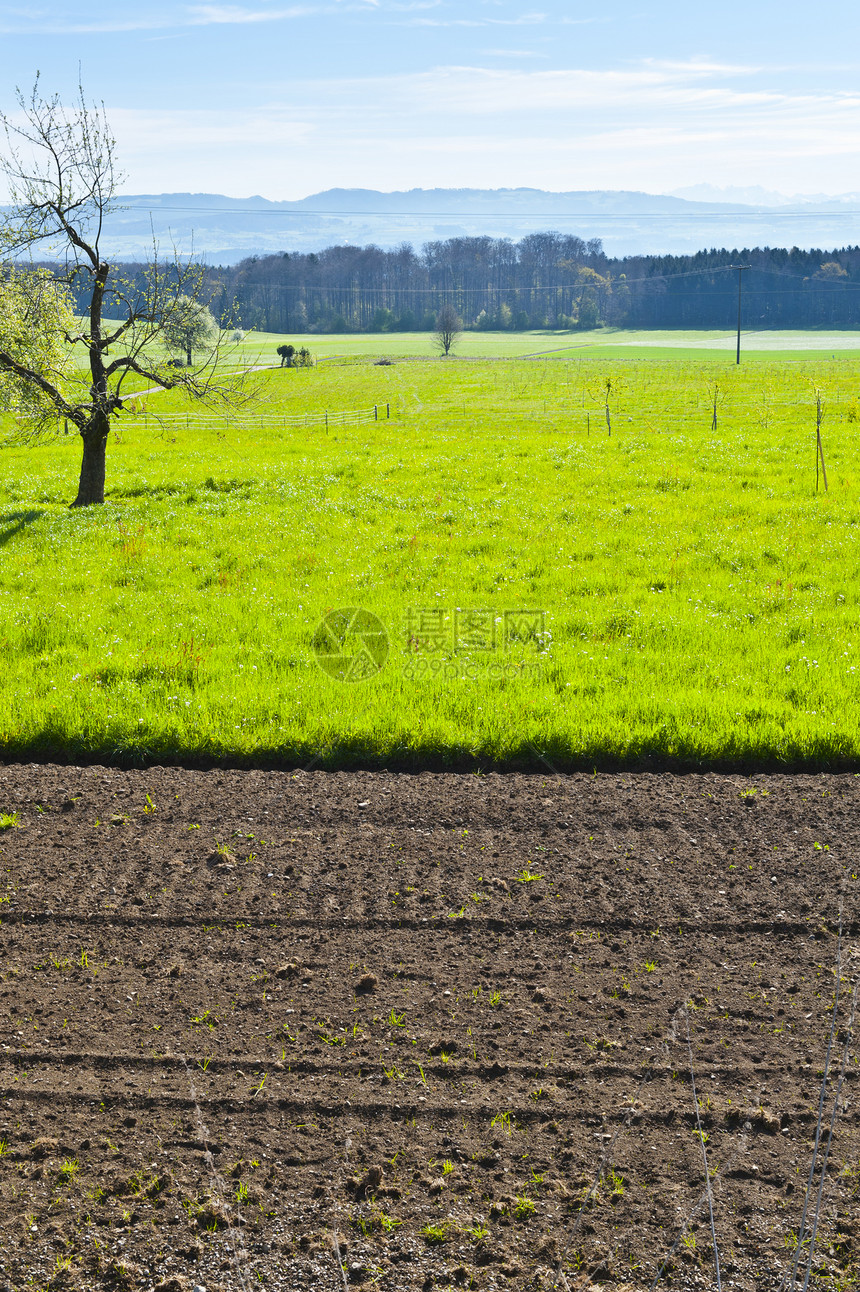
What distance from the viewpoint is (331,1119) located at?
5.08 meters

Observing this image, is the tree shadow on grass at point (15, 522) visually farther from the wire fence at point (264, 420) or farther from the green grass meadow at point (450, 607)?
the wire fence at point (264, 420)

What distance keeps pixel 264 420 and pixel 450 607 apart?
40684mm

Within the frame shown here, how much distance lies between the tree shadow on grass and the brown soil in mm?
12165

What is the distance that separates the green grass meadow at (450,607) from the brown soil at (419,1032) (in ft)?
3.72

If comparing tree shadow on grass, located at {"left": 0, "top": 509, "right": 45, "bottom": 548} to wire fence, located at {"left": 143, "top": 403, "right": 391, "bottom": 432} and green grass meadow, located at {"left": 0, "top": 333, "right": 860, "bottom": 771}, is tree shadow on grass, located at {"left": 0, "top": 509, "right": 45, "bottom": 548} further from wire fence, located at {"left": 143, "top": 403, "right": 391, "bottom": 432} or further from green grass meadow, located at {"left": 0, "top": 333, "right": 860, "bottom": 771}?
wire fence, located at {"left": 143, "top": 403, "right": 391, "bottom": 432}

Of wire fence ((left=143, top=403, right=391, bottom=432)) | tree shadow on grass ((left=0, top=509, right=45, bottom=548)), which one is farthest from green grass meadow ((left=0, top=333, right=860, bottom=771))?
wire fence ((left=143, top=403, right=391, bottom=432))

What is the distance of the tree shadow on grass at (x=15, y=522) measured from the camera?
1939 cm

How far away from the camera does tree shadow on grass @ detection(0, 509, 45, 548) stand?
1939cm

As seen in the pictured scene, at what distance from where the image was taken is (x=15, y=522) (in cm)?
2061

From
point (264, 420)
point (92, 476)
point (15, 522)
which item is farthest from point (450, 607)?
point (264, 420)

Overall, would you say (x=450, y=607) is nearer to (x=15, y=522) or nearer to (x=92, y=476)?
(x=15, y=522)

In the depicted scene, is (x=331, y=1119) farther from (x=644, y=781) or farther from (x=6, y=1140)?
(x=644, y=781)

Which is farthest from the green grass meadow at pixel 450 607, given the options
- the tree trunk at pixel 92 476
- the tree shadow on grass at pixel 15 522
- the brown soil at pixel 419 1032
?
the brown soil at pixel 419 1032

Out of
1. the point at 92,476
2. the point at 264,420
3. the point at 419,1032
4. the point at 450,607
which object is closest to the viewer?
the point at 419,1032
